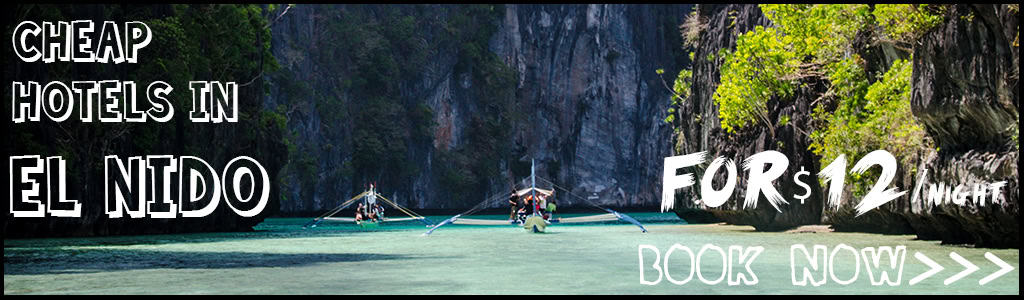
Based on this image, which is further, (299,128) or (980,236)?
(299,128)

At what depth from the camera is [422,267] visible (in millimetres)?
A: 23484

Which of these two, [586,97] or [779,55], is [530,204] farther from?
[586,97]

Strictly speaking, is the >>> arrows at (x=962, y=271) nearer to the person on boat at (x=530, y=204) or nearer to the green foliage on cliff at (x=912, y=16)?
the green foliage on cliff at (x=912, y=16)

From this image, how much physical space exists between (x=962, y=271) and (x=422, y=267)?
9.27 meters

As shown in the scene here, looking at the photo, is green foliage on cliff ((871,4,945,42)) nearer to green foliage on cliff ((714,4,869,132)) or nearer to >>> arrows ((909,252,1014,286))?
>>> arrows ((909,252,1014,286))

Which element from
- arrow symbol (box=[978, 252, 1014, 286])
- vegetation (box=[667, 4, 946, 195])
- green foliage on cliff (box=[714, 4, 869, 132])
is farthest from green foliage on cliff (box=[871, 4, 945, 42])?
green foliage on cliff (box=[714, 4, 869, 132])

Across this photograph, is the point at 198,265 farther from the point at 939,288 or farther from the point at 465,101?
the point at 465,101

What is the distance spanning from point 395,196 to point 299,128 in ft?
39.8

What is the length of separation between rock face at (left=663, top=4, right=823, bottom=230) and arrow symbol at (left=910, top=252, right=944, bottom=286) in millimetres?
17774

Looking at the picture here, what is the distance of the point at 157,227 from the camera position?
4519cm

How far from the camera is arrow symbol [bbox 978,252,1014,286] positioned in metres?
18.4

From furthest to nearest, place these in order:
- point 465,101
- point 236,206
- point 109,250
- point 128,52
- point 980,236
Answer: point 465,101 → point 236,206 → point 128,52 → point 109,250 → point 980,236

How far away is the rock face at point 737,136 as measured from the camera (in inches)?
1730
